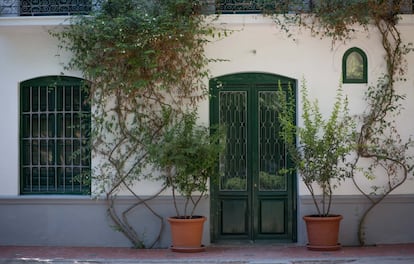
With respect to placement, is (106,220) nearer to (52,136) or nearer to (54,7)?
(52,136)

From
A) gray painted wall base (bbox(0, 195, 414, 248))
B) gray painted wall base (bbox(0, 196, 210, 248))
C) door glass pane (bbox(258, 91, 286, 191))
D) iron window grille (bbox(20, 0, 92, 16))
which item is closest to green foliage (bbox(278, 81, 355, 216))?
door glass pane (bbox(258, 91, 286, 191))

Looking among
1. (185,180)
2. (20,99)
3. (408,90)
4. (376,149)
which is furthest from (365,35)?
(20,99)

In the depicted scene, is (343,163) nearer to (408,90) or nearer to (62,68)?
(408,90)

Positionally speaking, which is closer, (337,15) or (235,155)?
(337,15)

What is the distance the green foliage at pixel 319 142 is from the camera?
1193 cm

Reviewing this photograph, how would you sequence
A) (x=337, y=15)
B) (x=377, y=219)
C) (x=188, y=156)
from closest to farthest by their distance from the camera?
(x=188, y=156)
(x=337, y=15)
(x=377, y=219)

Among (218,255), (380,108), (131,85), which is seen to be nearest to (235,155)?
(218,255)

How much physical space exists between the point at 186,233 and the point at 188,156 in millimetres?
1292

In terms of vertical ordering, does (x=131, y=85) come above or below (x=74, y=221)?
above

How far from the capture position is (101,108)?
12656mm

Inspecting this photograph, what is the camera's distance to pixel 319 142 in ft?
39.2

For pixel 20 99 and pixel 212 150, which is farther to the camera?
pixel 20 99

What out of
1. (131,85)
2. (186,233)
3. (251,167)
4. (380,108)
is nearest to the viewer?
(186,233)

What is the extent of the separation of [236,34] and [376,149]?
3.16m
